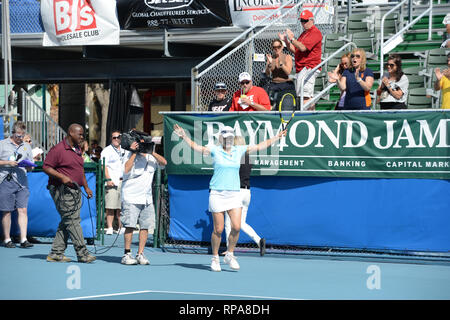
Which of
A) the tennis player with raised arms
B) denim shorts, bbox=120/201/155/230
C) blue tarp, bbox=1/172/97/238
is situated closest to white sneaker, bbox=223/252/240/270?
the tennis player with raised arms

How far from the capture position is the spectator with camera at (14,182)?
13.9 meters

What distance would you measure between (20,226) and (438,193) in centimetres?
692

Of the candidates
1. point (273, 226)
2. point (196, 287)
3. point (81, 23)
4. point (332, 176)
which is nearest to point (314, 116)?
point (332, 176)

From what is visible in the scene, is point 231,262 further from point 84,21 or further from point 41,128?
point 84,21

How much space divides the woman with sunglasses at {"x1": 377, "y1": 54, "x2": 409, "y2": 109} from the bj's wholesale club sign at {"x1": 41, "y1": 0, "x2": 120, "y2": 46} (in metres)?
7.67

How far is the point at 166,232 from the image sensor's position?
14.1 metres

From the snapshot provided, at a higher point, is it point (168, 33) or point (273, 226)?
point (168, 33)

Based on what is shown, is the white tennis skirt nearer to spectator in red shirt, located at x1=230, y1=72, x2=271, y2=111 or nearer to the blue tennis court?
the blue tennis court

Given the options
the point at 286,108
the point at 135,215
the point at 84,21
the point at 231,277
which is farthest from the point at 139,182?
the point at 84,21

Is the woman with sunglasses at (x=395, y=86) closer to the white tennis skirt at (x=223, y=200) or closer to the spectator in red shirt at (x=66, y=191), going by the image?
the white tennis skirt at (x=223, y=200)

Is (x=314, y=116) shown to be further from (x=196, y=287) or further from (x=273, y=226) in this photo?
(x=196, y=287)

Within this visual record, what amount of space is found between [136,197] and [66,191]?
1041 mm

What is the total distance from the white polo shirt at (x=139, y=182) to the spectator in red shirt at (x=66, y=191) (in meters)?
0.76

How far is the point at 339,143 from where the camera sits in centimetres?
1290
